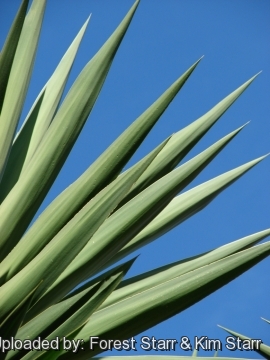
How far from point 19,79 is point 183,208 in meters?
0.47

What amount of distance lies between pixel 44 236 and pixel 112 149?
0.19m

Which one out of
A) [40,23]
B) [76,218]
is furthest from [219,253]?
[40,23]

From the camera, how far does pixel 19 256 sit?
38.8 inches

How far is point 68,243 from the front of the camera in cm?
89

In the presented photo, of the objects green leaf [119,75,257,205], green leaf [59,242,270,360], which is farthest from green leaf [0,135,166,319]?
green leaf [119,75,257,205]

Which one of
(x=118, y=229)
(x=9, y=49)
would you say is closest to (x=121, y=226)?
(x=118, y=229)

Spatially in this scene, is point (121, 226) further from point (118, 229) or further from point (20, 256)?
point (20, 256)

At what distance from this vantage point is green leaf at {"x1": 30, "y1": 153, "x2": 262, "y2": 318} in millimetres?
957

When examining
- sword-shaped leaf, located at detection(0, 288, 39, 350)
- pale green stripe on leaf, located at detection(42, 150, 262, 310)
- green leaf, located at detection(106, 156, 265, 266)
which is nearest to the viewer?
sword-shaped leaf, located at detection(0, 288, 39, 350)

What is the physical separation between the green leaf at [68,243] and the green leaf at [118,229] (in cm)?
6

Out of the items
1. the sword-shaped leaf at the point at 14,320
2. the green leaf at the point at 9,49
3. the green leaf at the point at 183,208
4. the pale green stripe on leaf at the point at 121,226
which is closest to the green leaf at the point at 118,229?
the pale green stripe on leaf at the point at 121,226

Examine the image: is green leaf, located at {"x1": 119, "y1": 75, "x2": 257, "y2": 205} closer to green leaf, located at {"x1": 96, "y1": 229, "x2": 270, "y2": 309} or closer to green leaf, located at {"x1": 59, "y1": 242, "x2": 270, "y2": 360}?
green leaf, located at {"x1": 96, "y1": 229, "x2": 270, "y2": 309}

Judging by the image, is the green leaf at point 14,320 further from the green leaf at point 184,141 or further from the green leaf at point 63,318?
the green leaf at point 184,141

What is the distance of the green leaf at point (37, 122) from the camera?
1350 millimetres
